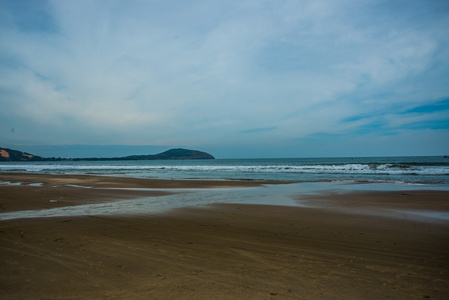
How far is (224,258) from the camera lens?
4.55 metres

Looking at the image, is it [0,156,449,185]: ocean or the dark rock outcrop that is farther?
the dark rock outcrop

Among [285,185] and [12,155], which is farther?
[12,155]

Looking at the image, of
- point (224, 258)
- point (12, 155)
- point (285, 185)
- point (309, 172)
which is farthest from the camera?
point (12, 155)

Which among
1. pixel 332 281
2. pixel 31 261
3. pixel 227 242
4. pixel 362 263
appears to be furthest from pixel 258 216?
pixel 31 261

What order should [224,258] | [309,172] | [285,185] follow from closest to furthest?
[224,258]
[285,185]
[309,172]

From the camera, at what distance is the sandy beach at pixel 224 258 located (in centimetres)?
339

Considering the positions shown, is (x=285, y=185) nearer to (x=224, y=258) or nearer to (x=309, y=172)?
(x=224, y=258)

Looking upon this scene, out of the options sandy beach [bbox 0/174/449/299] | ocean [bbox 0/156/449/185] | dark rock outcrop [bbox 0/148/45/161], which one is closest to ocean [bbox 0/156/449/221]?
ocean [bbox 0/156/449/185]

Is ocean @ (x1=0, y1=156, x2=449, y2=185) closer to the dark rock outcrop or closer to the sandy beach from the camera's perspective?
the sandy beach

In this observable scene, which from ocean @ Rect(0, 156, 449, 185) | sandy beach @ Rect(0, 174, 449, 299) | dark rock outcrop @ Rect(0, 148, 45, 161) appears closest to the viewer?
sandy beach @ Rect(0, 174, 449, 299)

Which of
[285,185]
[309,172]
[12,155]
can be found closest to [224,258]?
[285,185]

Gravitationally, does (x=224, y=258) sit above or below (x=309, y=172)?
below

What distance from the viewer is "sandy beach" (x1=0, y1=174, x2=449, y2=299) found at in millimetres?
3389

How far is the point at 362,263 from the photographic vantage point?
432 cm
